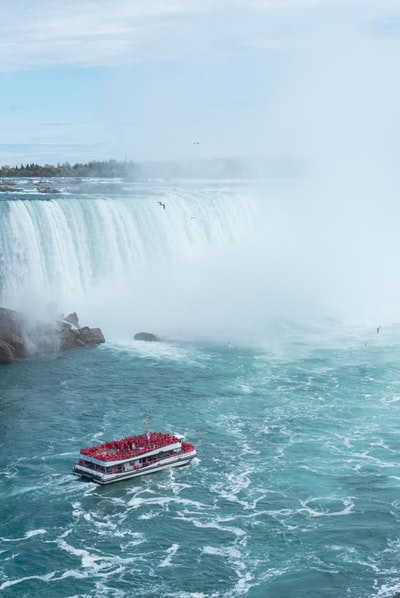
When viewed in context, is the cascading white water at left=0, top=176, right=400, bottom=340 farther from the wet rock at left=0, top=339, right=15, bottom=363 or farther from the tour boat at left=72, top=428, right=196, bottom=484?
the tour boat at left=72, top=428, right=196, bottom=484

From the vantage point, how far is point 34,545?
20719 millimetres

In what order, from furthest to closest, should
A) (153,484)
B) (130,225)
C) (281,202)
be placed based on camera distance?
(281,202) → (130,225) → (153,484)

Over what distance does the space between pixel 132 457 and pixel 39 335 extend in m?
14.5

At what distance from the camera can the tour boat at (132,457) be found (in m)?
24.4

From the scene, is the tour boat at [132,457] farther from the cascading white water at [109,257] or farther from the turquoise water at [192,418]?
the cascading white water at [109,257]

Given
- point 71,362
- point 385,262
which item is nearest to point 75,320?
point 71,362

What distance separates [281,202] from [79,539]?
47.6 m

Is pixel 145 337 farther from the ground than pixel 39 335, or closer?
closer

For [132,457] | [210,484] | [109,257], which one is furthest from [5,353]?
[210,484]

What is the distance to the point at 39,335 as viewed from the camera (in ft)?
125

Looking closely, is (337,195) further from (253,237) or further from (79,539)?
(79,539)

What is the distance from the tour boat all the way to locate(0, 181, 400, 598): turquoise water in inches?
13.1

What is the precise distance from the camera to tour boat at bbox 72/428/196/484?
79.9ft

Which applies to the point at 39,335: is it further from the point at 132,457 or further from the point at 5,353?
the point at 132,457
